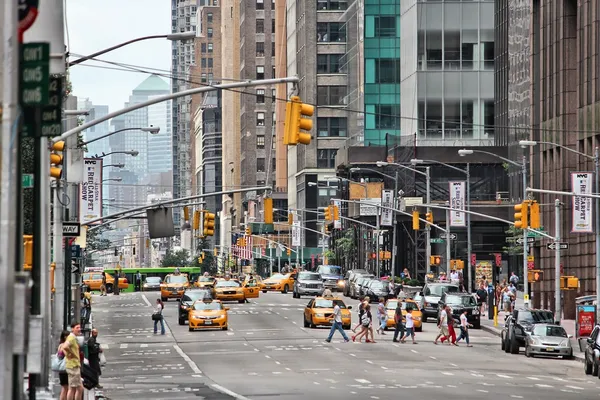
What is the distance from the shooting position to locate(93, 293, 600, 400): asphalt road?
34.6 meters

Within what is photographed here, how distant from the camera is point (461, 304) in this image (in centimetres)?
6131

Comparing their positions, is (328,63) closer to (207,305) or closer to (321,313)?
(321,313)

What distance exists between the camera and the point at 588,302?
53.7 metres

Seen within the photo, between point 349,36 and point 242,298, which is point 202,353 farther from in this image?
point 349,36

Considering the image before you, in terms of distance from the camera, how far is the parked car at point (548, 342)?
47688 mm

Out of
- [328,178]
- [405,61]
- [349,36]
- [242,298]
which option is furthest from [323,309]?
[328,178]

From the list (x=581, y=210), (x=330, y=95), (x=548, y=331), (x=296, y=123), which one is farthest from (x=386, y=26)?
(x=296, y=123)

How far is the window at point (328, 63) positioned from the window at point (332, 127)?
218 inches

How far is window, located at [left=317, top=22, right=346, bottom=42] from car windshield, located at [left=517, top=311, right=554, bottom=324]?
384 feet

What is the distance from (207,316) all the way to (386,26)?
231 feet

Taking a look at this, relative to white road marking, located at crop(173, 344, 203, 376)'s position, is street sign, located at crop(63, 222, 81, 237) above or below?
above

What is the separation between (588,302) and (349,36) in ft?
287

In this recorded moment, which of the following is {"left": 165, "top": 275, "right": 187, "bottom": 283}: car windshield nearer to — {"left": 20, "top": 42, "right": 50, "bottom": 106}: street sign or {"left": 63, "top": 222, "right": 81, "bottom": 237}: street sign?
{"left": 63, "top": 222, "right": 81, "bottom": 237}: street sign

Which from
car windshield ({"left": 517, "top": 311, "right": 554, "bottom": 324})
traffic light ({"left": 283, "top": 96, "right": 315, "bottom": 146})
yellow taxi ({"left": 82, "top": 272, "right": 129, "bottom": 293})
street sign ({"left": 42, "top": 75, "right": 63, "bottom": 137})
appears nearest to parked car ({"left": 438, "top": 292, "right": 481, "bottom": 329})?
car windshield ({"left": 517, "top": 311, "right": 554, "bottom": 324})
